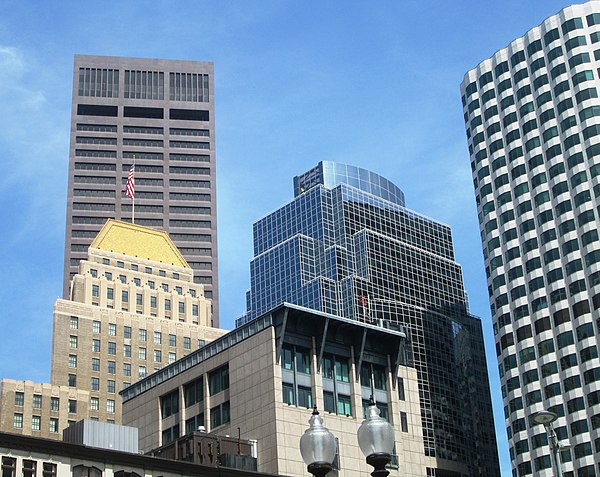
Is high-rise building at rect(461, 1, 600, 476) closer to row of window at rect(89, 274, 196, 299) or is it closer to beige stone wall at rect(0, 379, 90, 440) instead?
row of window at rect(89, 274, 196, 299)

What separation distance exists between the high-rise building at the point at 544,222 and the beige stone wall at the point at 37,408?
63.9m

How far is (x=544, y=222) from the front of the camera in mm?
156875

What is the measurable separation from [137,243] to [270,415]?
10012 cm

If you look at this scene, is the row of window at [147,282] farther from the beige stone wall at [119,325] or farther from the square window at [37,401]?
the square window at [37,401]

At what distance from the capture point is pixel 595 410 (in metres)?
139

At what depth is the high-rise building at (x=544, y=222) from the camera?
474 feet

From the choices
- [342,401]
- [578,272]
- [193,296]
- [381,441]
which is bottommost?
[381,441]

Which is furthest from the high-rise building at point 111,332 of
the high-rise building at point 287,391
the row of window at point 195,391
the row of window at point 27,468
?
the row of window at point 27,468

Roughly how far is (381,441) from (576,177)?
135m

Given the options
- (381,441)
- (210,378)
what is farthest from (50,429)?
(381,441)

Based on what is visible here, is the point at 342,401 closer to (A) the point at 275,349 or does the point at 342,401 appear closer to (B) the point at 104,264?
(A) the point at 275,349

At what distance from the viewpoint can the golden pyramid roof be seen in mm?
184625

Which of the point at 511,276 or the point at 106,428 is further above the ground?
the point at 511,276

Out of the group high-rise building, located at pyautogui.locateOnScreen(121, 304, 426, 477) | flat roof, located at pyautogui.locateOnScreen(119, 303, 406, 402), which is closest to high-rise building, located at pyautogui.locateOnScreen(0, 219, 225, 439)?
flat roof, located at pyautogui.locateOnScreen(119, 303, 406, 402)
